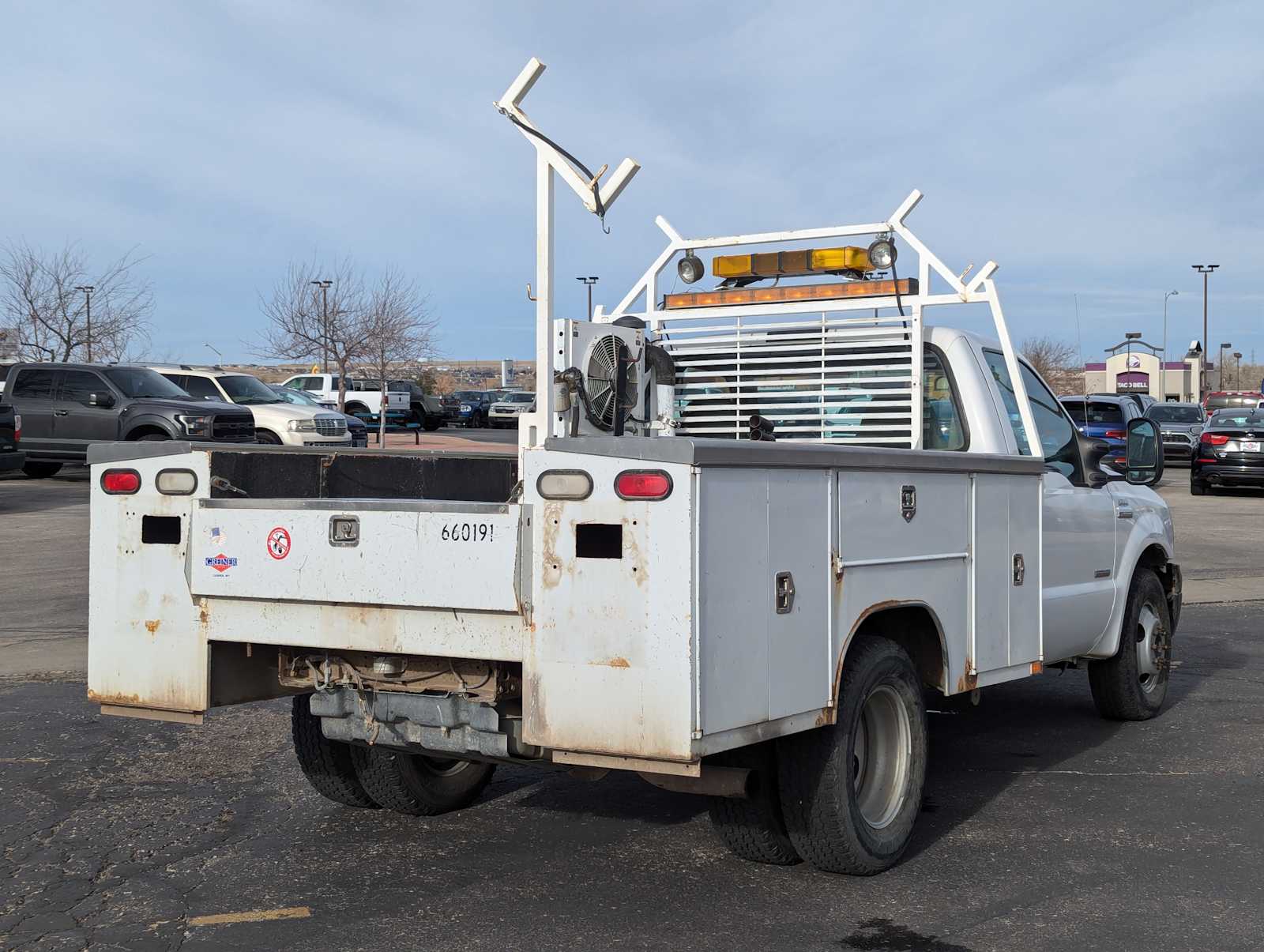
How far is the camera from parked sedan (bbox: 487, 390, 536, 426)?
54469 mm

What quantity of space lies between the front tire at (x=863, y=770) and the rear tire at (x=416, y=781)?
147cm

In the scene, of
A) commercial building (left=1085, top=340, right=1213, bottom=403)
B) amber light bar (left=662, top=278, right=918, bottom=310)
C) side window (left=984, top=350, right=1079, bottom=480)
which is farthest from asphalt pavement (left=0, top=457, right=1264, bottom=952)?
commercial building (left=1085, top=340, right=1213, bottom=403)

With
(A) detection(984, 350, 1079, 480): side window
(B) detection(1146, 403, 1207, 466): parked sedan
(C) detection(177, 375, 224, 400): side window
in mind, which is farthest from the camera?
(B) detection(1146, 403, 1207, 466): parked sedan

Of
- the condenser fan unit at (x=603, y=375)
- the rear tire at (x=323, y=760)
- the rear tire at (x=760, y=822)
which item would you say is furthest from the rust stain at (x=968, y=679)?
the rear tire at (x=323, y=760)

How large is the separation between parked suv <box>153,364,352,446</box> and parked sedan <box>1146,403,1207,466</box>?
17.6 metres

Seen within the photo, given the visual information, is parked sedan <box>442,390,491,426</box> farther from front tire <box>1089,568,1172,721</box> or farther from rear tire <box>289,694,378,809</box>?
rear tire <box>289,694,378,809</box>

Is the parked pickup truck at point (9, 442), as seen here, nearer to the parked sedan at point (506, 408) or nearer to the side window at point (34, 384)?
the side window at point (34, 384)

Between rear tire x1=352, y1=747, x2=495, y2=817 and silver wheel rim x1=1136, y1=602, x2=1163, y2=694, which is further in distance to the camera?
silver wheel rim x1=1136, y1=602, x2=1163, y2=694

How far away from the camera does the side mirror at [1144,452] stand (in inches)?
295

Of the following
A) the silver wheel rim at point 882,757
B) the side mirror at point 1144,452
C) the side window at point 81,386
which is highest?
the side window at point 81,386

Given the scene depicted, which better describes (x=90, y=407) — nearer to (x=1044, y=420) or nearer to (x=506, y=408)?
(x=1044, y=420)

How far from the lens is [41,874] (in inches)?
203

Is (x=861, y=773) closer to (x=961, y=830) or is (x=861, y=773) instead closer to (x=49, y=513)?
(x=961, y=830)

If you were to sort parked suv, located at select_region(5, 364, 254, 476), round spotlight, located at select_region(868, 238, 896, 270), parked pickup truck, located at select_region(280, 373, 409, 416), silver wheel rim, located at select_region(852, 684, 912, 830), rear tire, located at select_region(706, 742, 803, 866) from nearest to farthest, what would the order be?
rear tire, located at select_region(706, 742, 803, 866) < silver wheel rim, located at select_region(852, 684, 912, 830) < round spotlight, located at select_region(868, 238, 896, 270) < parked suv, located at select_region(5, 364, 254, 476) < parked pickup truck, located at select_region(280, 373, 409, 416)
